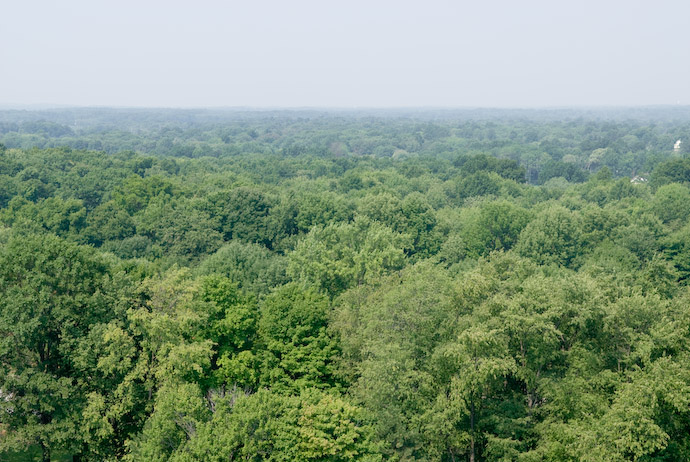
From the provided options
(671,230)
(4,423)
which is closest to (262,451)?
(4,423)

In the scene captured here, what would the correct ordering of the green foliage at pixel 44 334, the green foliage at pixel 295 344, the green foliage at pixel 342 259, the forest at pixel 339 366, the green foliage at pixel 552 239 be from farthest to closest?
the green foliage at pixel 552 239
the green foliage at pixel 342 259
the green foliage at pixel 295 344
the green foliage at pixel 44 334
the forest at pixel 339 366

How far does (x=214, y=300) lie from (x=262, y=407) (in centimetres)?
1008

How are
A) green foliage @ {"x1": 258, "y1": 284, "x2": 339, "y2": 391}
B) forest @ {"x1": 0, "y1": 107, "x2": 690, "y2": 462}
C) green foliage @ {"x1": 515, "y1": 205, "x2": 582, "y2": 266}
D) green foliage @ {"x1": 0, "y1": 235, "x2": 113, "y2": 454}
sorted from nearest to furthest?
forest @ {"x1": 0, "y1": 107, "x2": 690, "y2": 462} < green foliage @ {"x1": 0, "y1": 235, "x2": 113, "y2": 454} < green foliage @ {"x1": 258, "y1": 284, "x2": 339, "y2": 391} < green foliage @ {"x1": 515, "y1": 205, "x2": 582, "y2": 266}

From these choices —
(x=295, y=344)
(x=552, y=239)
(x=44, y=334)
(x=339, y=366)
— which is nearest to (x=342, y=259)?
(x=295, y=344)

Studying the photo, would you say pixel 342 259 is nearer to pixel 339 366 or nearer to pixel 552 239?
pixel 339 366

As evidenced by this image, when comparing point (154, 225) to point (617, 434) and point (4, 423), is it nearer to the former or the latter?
point (4, 423)

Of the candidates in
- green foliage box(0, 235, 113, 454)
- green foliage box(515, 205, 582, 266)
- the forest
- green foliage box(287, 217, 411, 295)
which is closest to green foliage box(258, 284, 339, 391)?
the forest

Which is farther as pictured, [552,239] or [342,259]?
[552,239]

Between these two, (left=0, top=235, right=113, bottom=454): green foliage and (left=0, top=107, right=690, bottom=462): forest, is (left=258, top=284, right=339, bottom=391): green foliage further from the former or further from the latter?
(left=0, top=235, right=113, bottom=454): green foliage

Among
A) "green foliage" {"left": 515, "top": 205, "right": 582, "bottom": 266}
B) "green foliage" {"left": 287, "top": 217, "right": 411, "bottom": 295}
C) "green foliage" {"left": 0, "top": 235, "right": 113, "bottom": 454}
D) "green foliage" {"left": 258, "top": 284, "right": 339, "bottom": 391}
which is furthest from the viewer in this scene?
"green foliage" {"left": 515, "top": 205, "right": 582, "bottom": 266}

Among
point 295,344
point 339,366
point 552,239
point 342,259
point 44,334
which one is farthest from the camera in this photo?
point 552,239

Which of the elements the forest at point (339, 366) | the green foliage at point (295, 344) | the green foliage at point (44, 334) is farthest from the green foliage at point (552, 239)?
the green foliage at point (44, 334)

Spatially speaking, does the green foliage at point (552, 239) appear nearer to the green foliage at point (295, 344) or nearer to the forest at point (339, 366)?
the forest at point (339, 366)

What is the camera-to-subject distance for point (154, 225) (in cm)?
6181
